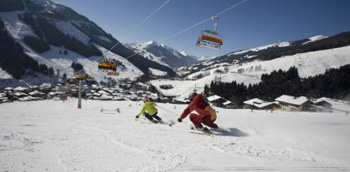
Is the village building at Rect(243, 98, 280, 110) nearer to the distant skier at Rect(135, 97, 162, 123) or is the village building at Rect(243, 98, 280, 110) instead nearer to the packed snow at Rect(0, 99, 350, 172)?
the distant skier at Rect(135, 97, 162, 123)

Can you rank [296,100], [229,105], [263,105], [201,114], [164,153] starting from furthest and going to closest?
[229,105]
[263,105]
[296,100]
[201,114]
[164,153]

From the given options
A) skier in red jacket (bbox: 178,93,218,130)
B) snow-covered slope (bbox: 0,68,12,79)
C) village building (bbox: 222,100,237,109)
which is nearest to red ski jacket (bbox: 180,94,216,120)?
skier in red jacket (bbox: 178,93,218,130)

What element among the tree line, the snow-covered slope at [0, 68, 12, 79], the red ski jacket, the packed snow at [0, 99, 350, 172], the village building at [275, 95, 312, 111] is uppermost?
the snow-covered slope at [0, 68, 12, 79]

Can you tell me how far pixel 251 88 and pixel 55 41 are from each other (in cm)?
20813

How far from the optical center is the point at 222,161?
179 inches

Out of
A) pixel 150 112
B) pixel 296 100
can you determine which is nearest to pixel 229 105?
pixel 296 100

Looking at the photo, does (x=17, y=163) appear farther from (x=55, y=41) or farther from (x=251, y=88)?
(x=55, y=41)

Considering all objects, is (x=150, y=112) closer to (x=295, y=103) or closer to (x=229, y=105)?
(x=295, y=103)

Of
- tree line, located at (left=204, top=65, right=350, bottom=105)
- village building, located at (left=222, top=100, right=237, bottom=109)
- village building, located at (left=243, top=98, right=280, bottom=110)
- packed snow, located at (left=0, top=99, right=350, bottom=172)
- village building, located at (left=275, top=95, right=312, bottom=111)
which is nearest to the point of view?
packed snow, located at (left=0, top=99, right=350, bottom=172)

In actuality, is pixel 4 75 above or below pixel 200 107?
above

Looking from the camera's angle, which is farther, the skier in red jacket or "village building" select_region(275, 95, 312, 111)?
"village building" select_region(275, 95, 312, 111)

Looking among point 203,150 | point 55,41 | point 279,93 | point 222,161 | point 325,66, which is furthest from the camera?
point 55,41

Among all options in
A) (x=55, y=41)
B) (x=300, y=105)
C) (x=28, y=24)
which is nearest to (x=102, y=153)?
(x=300, y=105)

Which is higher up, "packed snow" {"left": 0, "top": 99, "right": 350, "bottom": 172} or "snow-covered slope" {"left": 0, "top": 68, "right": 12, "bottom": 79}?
"snow-covered slope" {"left": 0, "top": 68, "right": 12, "bottom": 79}
